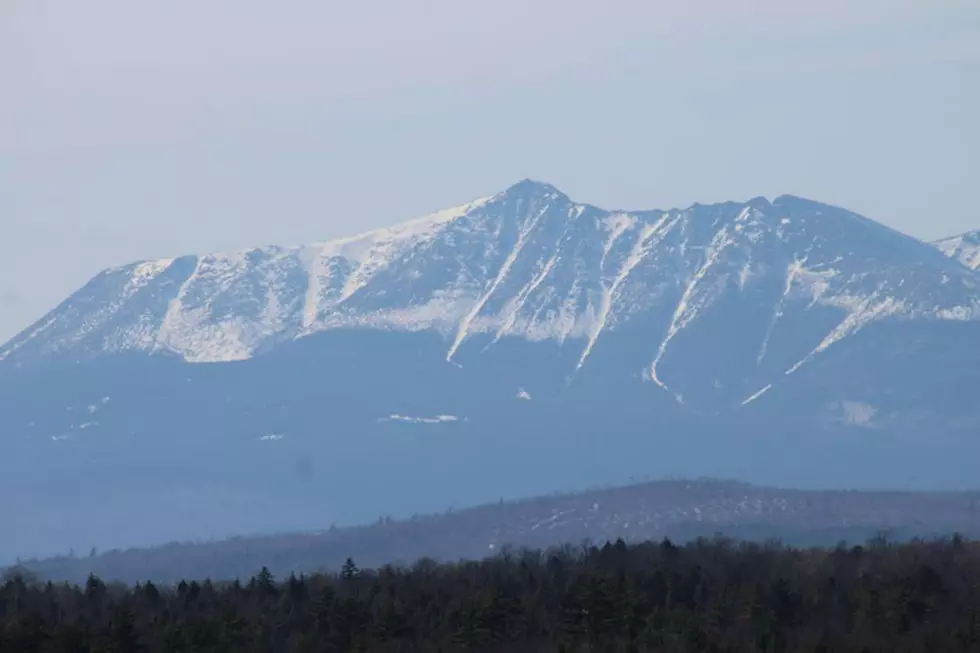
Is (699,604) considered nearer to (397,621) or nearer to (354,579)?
(397,621)

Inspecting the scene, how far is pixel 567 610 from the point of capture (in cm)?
13588

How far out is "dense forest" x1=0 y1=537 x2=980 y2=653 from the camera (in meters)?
124

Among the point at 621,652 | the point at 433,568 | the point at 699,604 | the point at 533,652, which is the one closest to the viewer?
the point at 621,652

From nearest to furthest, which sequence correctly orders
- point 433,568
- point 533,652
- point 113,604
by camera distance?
point 533,652 < point 113,604 < point 433,568

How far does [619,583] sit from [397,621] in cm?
1641

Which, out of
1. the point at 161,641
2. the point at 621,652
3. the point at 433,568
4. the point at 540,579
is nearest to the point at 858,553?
the point at 540,579

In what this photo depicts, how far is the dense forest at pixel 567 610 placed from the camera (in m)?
124

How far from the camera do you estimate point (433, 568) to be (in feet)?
598

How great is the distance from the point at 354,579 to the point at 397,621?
106ft

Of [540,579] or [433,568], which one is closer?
[540,579]

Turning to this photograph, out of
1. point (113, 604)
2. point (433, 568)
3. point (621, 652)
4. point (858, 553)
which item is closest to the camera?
point (621, 652)

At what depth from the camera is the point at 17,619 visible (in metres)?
133

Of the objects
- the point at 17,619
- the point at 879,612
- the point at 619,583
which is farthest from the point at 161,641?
the point at 879,612

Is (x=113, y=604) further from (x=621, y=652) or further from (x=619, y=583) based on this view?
(x=621, y=652)
